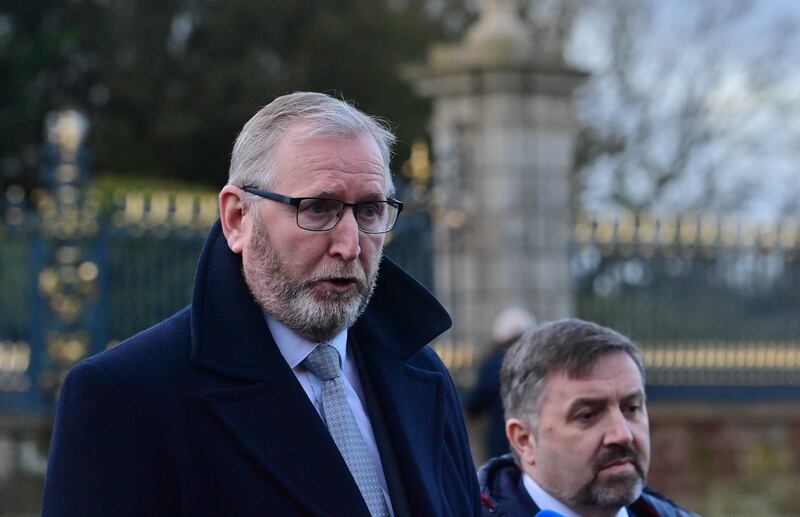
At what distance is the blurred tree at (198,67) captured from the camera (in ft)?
77.8

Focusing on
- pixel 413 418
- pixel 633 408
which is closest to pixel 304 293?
pixel 413 418

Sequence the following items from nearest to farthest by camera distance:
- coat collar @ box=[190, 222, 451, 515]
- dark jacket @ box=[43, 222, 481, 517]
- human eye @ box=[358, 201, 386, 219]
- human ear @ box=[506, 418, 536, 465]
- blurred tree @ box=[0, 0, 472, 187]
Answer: dark jacket @ box=[43, 222, 481, 517] → coat collar @ box=[190, 222, 451, 515] → human eye @ box=[358, 201, 386, 219] → human ear @ box=[506, 418, 536, 465] → blurred tree @ box=[0, 0, 472, 187]

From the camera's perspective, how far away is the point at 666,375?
1134 cm

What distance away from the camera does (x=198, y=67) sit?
2473cm

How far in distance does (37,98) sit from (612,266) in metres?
13.4

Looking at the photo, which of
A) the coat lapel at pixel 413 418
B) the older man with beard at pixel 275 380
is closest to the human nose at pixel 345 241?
the older man with beard at pixel 275 380

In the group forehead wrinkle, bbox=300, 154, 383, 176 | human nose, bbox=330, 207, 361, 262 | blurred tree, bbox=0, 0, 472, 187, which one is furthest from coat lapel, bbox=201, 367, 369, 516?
blurred tree, bbox=0, 0, 472, 187

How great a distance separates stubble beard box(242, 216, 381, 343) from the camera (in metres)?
2.76

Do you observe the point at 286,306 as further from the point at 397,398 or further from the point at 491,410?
the point at 491,410

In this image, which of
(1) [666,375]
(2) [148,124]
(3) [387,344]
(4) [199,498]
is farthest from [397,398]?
(2) [148,124]

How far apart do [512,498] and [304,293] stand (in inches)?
38.4

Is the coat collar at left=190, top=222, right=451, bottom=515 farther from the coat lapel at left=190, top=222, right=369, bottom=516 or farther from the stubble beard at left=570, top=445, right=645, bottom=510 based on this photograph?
the stubble beard at left=570, top=445, right=645, bottom=510

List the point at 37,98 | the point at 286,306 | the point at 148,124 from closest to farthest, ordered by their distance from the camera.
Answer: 1. the point at 286,306
2. the point at 37,98
3. the point at 148,124

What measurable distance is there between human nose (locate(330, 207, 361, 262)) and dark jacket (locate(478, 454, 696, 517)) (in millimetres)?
952
